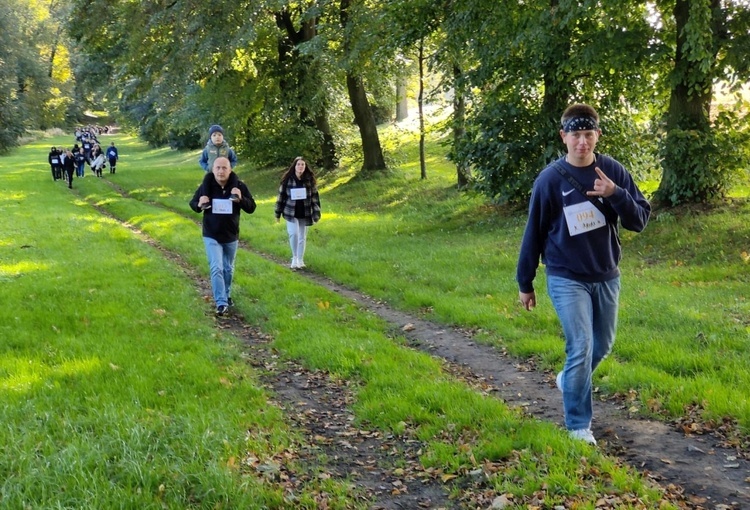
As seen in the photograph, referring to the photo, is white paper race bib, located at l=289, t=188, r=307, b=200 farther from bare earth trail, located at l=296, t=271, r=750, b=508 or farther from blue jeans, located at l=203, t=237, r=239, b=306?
bare earth trail, located at l=296, t=271, r=750, b=508

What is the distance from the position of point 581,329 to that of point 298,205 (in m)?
8.62

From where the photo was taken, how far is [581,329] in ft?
15.5

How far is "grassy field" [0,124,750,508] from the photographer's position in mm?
4262

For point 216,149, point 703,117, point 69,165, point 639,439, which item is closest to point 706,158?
point 703,117

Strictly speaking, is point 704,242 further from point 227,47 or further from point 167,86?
point 167,86

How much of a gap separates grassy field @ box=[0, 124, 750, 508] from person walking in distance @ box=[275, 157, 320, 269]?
0.44 metres

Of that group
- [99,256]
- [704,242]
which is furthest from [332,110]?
[704,242]

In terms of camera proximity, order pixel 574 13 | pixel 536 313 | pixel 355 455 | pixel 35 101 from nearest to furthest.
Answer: pixel 355 455, pixel 536 313, pixel 574 13, pixel 35 101

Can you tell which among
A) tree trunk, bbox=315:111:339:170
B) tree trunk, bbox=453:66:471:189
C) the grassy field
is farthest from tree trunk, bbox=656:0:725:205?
tree trunk, bbox=315:111:339:170

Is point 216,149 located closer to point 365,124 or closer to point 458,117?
point 458,117

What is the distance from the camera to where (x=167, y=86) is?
22.2 metres

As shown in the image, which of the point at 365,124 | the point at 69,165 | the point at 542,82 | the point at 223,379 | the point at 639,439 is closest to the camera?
the point at 639,439

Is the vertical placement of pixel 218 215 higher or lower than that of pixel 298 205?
higher

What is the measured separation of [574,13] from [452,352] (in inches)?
257
